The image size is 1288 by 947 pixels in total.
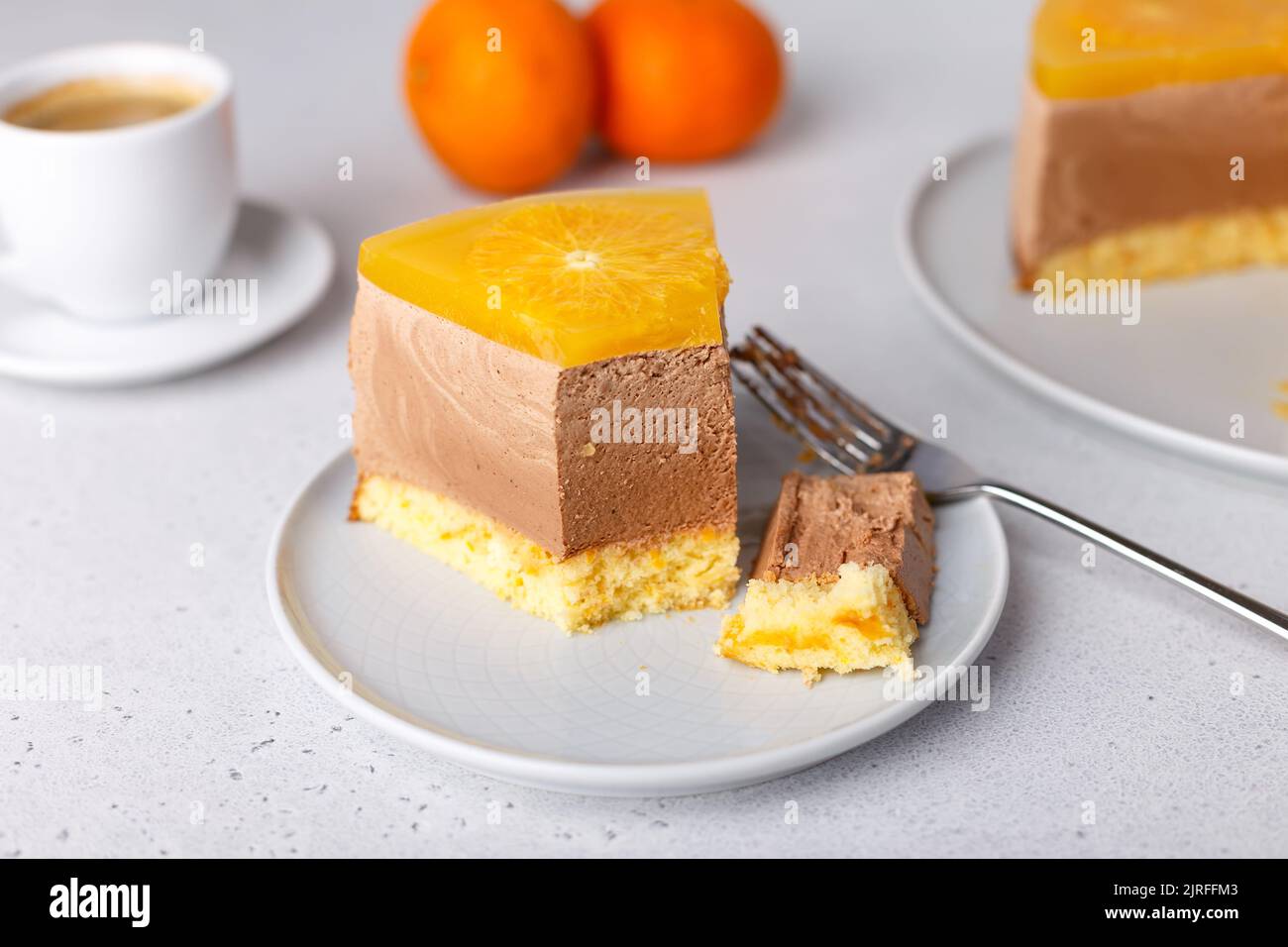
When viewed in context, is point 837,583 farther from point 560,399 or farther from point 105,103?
point 105,103

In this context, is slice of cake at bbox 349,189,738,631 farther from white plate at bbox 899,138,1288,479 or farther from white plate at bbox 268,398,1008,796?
white plate at bbox 899,138,1288,479

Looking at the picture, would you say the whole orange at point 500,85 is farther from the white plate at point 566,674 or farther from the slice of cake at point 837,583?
the slice of cake at point 837,583

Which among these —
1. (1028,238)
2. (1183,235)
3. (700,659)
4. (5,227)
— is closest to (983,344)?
(1028,238)

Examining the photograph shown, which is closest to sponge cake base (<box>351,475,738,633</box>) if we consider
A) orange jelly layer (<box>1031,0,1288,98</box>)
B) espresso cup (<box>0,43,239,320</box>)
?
espresso cup (<box>0,43,239,320</box>)

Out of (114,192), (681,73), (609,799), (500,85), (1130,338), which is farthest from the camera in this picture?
(681,73)

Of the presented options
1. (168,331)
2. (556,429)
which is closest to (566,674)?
(556,429)

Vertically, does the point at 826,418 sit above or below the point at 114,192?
below

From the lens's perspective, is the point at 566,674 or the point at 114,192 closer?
the point at 566,674
